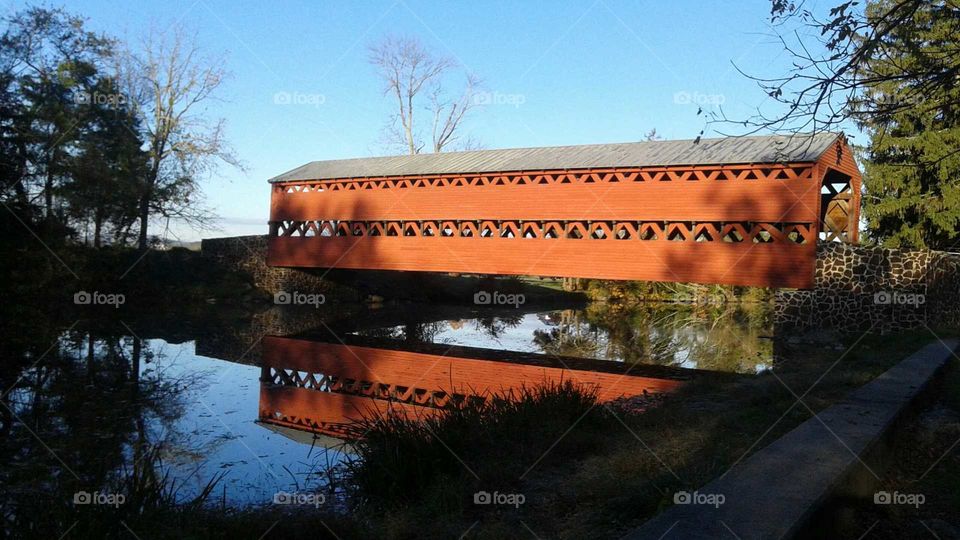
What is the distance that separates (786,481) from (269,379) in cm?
737

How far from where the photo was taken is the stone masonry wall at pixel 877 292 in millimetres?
13328

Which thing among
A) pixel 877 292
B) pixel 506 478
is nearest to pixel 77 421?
pixel 506 478

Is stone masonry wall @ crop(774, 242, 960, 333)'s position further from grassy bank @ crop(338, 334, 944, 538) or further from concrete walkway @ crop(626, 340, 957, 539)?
concrete walkway @ crop(626, 340, 957, 539)

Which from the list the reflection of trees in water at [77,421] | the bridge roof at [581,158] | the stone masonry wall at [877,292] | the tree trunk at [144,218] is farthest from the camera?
the tree trunk at [144,218]

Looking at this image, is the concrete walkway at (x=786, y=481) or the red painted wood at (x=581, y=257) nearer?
the concrete walkway at (x=786, y=481)

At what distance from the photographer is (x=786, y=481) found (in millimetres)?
3260

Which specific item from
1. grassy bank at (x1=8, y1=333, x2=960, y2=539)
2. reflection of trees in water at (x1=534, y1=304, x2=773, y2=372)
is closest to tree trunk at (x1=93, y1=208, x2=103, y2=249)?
reflection of trees in water at (x1=534, y1=304, x2=773, y2=372)

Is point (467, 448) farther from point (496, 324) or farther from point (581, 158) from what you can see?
point (496, 324)

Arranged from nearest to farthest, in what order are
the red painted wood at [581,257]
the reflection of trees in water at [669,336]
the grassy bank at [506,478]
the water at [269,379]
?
the grassy bank at [506,478]
the water at [269,379]
the reflection of trees in water at [669,336]
the red painted wood at [581,257]

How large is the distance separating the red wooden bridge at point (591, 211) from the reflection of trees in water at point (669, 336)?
1.39m

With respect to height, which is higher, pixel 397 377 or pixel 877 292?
pixel 877 292

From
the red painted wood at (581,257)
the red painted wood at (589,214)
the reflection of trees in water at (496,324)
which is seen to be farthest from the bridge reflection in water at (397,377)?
the red painted wood at (589,214)

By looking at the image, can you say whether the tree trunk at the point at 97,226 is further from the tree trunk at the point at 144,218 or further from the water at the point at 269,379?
the water at the point at 269,379

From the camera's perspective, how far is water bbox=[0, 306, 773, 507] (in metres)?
5.12
